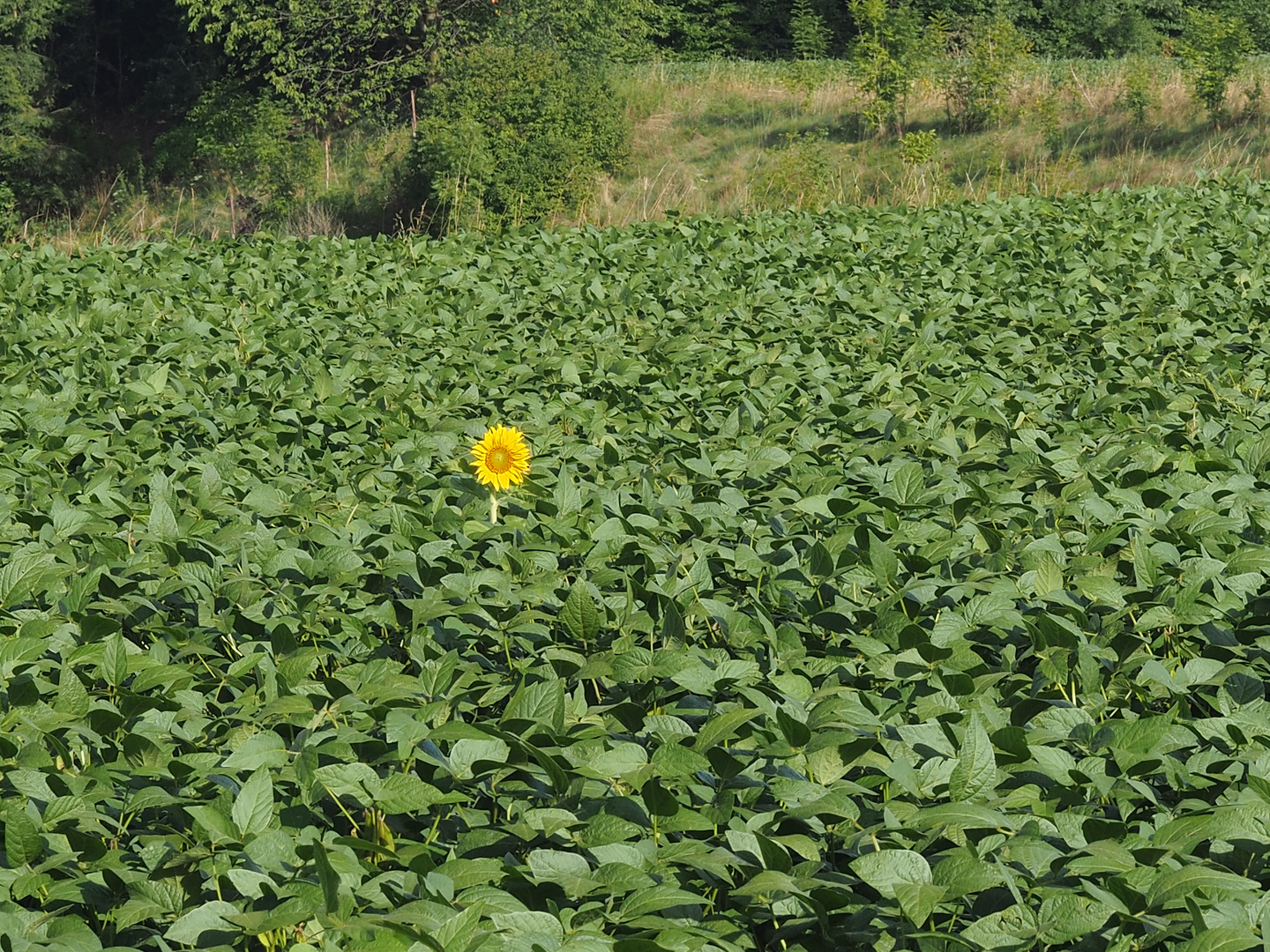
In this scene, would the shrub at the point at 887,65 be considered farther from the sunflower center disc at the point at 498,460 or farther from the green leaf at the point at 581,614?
the green leaf at the point at 581,614

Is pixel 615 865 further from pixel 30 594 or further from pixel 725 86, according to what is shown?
pixel 725 86

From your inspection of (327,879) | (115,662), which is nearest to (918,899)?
(327,879)

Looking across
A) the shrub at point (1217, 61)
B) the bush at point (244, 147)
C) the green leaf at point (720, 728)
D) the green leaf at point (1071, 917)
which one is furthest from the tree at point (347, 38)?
the green leaf at point (1071, 917)

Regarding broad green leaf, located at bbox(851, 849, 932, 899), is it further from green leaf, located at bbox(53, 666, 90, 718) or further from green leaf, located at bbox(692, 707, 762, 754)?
green leaf, located at bbox(53, 666, 90, 718)

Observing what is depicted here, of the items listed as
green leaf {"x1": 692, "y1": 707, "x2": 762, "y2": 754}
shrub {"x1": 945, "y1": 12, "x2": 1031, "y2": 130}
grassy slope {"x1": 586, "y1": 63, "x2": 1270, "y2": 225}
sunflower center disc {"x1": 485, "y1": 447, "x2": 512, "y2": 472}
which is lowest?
green leaf {"x1": 692, "y1": 707, "x2": 762, "y2": 754}

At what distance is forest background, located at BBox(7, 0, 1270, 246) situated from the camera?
15.0 meters

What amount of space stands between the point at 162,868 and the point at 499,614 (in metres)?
0.82

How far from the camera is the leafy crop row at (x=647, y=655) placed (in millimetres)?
1425

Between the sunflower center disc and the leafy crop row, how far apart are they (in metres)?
0.11

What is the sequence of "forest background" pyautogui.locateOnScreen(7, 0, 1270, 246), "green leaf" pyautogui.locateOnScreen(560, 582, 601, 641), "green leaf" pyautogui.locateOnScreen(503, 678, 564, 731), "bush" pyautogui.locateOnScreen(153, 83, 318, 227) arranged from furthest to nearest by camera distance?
"bush" pyautogui.locateOnScreen(153, 83, 318, 227), "forest background" pyautogui.locateOnScreen(7, 0, 1270, 246), "green leaf" pyautogui.locateOnScreen(560, 582, 601, 641), "green leaf" pyautogui.locateOnScreen(503, 678, 564, 731)

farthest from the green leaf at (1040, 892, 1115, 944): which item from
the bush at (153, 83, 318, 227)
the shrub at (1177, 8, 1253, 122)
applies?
the bush at (153, 83, 318, 227)

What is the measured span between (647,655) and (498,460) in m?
1.05

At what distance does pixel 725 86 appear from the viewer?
917 inches

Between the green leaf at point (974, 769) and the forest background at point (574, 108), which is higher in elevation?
the forest background at point (574, 108)
